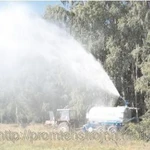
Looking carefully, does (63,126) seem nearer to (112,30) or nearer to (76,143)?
(112,30)

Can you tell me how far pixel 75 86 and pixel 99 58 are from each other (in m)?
3.03

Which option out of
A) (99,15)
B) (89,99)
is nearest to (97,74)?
(89,99)

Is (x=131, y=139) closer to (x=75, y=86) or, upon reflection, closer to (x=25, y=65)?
(x=75, y=86)

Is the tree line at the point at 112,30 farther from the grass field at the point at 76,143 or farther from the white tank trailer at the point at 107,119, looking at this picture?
the grass field at the point at 76,143

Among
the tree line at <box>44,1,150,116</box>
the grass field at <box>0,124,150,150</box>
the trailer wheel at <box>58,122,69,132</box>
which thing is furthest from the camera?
the tree line at <box>44,1,150,116</box>

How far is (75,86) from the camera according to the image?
31656 millimetres

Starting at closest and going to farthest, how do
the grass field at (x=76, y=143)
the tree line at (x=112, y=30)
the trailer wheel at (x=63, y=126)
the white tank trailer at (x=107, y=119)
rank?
the grass field at (x=76, y=143)
the white tank trailer at (x=107, y=119)
the trailer wheel at (x=63, y=126)
the tree line at (x=112, y=30)

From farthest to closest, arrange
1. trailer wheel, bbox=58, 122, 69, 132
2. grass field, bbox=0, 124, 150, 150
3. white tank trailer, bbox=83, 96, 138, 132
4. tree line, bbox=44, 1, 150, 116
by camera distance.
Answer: tree line, bbox=44, 1, 150, 116
trailer wheel, bbox=58, 122, 69, 132
white tank trailer, bbox=83, 96, 138, 132
grass field, bbox=0, 124, 150, 150

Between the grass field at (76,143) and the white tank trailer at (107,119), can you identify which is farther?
the white tank trailer at (107,119)

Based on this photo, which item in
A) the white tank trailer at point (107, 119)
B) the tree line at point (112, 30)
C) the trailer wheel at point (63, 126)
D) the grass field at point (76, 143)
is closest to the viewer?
the grass field at point (76, 143)

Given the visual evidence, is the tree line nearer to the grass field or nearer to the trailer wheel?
the trailer wheel

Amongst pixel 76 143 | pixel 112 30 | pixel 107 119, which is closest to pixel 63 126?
pixel 107 119

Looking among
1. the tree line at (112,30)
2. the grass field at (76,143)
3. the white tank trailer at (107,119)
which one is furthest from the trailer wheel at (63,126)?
the grass field at (76,143)

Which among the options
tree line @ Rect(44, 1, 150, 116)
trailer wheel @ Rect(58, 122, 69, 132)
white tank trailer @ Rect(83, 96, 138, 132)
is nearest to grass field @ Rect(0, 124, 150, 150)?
white tank trailer @ Rect(83, 96, 138, 132)
